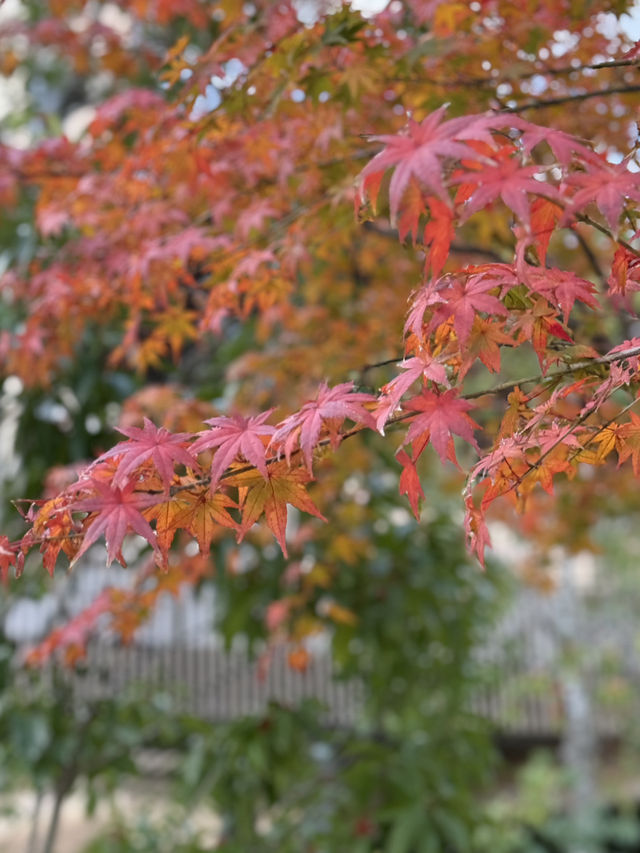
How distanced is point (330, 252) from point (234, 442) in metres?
1.36

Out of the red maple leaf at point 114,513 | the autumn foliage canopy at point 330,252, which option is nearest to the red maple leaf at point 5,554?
the autumn foliage canopy at point 330,252

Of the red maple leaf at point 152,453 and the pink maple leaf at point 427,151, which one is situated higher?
the pink maple leaf at point 427,151

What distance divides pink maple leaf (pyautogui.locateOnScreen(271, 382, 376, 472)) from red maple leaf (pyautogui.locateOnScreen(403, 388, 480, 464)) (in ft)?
0.19

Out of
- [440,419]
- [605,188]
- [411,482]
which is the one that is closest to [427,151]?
[605,188]

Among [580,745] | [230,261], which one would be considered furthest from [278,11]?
[580,745]

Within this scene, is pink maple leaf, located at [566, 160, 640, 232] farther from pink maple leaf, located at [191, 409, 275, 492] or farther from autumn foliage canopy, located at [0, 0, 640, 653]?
pink maple leaf, located at [191, 409, 275, 492]

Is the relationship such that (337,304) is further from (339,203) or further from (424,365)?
(424,365)

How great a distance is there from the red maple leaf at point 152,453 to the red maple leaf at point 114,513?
2 centimetres

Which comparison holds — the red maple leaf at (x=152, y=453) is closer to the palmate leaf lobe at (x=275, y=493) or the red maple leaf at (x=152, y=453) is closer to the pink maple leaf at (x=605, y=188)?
the palmate leaf lobe at (x=275, y=493)

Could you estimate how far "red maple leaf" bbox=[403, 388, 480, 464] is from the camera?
985 millimetres

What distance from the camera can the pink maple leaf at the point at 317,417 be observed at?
964 millimetres

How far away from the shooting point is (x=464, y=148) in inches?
33.2

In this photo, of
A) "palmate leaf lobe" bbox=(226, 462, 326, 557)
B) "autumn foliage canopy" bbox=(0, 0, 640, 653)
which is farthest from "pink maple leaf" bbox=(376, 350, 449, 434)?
"palmate leaf lobe" bbox=(226, 462, 326, 557)

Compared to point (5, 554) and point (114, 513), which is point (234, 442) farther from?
point (5, 554)
